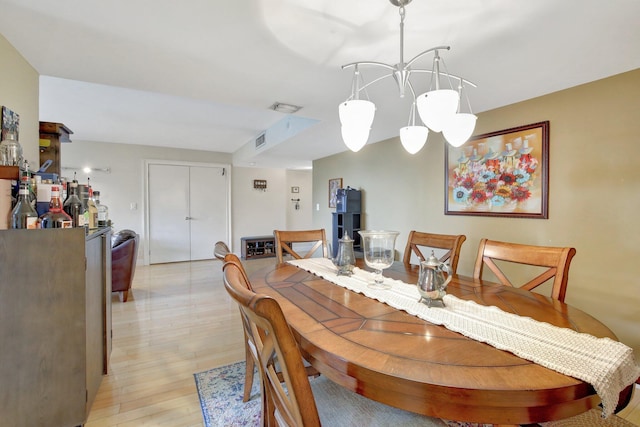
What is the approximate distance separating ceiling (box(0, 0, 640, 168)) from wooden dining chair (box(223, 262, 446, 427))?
120cm

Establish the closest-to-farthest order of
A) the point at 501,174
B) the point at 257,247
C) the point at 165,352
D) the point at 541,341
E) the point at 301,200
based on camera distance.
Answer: the point at 541,341
the point at 165,352
the point at 501,174
the point at 257,247
the point at 301,200

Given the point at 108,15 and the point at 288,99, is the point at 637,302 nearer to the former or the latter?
the point at 288,99

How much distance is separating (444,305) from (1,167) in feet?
6.40

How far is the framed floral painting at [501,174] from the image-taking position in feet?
7.45

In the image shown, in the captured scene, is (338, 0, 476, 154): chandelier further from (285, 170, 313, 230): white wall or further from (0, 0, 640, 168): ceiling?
(285, 170, 313, 230): white wall

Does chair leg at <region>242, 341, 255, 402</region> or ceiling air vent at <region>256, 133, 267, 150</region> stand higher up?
ceiling air vent at <region>256, 133, 267, 150</region>

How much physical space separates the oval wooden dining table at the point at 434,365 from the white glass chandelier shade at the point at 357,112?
0.81 metres

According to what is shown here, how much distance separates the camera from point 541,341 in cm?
85

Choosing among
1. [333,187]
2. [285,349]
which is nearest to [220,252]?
[285,349]

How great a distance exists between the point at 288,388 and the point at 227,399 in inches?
52.6

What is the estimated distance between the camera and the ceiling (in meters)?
1.29

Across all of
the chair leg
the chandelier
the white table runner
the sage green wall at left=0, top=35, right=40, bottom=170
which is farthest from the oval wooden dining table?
the sage green wall at left=0, top=35, right=40, bottom=170

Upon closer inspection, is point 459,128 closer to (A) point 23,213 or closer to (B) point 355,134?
(B) point 355,134

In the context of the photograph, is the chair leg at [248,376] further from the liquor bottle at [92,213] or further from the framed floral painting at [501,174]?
the framed floral painting at [501,174]
